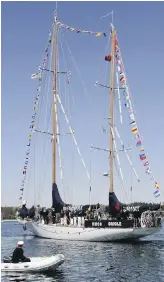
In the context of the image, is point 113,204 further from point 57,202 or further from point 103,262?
point 103,262

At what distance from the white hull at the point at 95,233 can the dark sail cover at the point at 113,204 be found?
2799 millimetres

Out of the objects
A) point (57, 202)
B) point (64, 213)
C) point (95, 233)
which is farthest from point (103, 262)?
point (57, 202)

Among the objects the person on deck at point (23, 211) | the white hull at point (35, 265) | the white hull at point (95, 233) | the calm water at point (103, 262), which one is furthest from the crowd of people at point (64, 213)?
the white hull at point (35, 265)

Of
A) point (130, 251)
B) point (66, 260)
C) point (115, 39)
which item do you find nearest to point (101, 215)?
point (130, 251)

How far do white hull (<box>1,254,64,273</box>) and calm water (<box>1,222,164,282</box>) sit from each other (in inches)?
26.5

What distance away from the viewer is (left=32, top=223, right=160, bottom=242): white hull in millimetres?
59656

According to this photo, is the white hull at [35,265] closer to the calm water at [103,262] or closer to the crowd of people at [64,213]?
the calm water at [103,262]

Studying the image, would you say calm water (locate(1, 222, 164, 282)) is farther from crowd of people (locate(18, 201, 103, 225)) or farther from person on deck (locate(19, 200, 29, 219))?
person on deck (locate(19, 200, 29, 219))

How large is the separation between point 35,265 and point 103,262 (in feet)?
28.1

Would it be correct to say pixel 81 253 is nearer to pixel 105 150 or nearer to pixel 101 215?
pixel 101 215

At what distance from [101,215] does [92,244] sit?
6042 millimetres

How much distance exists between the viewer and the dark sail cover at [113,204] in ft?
202

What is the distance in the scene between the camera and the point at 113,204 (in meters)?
62.6

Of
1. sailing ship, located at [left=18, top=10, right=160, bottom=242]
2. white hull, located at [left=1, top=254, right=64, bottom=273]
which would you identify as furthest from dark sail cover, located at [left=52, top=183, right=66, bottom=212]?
white hull, located at [left=1, top=254, right=64, bottom=273]
